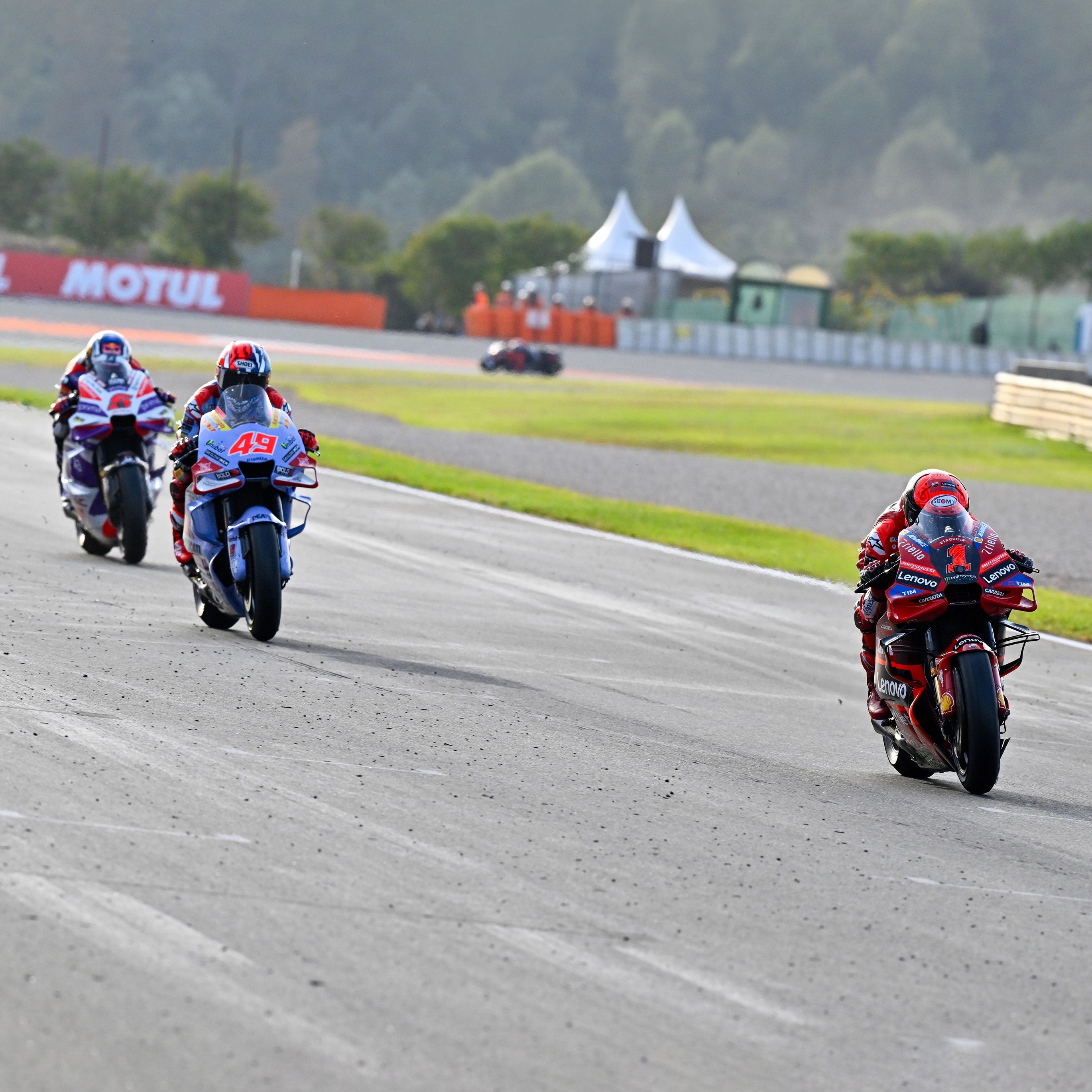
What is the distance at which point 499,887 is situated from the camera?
17.3ft

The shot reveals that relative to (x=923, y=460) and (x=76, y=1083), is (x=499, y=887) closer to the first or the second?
(x=76, y=1083)

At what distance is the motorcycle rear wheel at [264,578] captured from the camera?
30.9 ft

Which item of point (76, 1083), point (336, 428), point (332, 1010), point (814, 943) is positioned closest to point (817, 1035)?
point (814, 943)

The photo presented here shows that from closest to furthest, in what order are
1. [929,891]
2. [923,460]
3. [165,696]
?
[929,891]
[165,696]
[923,460]

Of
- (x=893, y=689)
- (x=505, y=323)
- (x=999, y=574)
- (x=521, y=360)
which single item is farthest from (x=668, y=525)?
(x=505, y=323)

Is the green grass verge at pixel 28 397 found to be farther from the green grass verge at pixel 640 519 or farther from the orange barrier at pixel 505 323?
the orange barrier at pixel 505 323

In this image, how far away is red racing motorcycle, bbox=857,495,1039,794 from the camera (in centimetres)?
734

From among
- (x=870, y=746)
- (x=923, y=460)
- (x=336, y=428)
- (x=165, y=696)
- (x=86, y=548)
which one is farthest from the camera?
(x=923, y=460)

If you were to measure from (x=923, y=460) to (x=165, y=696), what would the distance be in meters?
23.9

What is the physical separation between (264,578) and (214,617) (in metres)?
0.73

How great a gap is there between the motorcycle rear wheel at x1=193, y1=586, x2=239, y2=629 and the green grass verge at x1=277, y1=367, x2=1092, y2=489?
60.5ft

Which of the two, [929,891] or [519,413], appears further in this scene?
[519,413]

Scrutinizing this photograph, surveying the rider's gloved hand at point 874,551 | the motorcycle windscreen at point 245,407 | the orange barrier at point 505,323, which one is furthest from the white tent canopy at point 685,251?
the rider's gloved hand at point 874,551

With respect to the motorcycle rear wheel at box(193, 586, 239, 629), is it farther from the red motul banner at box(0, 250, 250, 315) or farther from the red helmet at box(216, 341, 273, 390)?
the red motul banner at box(0, 250, 250, 315)
